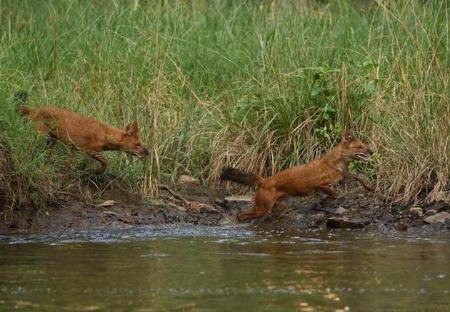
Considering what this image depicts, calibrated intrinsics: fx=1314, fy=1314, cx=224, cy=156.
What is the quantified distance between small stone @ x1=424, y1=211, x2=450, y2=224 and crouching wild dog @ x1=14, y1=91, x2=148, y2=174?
2.74 metres

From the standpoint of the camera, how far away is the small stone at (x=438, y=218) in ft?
37.4

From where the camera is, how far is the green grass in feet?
39.3

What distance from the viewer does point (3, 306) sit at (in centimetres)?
769

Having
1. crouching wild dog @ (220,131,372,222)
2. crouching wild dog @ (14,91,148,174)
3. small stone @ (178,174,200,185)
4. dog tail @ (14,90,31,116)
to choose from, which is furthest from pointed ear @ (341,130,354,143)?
dog tail @ (14,90,31,116)

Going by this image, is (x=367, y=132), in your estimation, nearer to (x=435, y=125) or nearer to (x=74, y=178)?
(x=435, y=125)

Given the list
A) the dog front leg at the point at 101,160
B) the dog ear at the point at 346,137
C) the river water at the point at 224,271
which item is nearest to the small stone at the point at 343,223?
the river water at the point at 224,271

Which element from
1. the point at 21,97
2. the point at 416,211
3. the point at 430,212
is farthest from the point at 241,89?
the point at 430,212

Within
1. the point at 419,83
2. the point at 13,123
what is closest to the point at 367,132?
the point at 419,83

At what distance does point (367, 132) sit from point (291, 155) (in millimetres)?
781

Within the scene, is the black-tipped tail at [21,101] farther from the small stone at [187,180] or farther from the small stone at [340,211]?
the small stone at [340,211]

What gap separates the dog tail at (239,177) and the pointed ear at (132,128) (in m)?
0.93

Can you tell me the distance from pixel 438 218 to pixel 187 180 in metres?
2.74

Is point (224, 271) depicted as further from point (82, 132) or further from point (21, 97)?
point (21, 97)

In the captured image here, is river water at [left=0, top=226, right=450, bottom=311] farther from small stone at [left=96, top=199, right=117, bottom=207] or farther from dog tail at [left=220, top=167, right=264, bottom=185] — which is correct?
small stone at [left=96, top=199, right=117, bottom=207]
